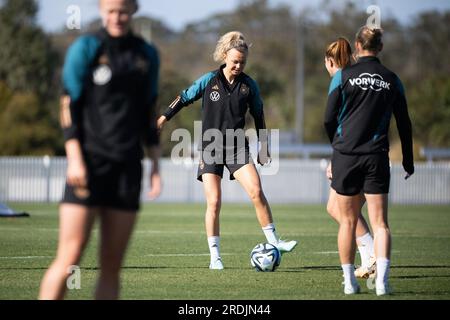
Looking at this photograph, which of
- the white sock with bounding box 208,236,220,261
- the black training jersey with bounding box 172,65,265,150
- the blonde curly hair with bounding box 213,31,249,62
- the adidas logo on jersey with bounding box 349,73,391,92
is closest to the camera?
the adidas logo on jersey with bounding box 349,73,391,92

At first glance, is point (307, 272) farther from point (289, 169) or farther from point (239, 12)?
point (239, 12)

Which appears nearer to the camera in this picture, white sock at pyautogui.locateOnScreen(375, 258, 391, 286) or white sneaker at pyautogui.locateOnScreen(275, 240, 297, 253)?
white sock at pyautogui.locateOnScreen(375, 258, 391, 286)

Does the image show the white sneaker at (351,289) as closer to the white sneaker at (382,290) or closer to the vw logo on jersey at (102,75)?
the white sneaker at (382,290)

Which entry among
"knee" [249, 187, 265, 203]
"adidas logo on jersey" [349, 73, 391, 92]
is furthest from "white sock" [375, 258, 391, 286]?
"knee" [249, 187, 265, 203]

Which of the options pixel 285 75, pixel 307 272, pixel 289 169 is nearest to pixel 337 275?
pixel 307 272

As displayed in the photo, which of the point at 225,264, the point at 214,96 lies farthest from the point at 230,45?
the point at 225,264

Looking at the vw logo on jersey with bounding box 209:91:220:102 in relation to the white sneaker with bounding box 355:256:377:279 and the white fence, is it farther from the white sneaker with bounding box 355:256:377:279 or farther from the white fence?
the white fence

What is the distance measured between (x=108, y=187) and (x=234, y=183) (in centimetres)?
3106

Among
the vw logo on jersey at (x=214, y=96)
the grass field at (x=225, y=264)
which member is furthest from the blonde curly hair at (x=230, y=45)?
the grass field at (x=225, y=264)

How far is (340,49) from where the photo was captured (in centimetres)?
978

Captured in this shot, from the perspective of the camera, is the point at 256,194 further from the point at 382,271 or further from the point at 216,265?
the point at 382,271

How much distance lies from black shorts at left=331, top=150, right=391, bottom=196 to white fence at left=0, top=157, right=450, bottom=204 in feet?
87.9

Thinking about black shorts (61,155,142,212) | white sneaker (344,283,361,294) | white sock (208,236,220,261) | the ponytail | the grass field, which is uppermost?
the ponytail

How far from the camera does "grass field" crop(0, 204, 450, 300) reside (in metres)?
8.99
